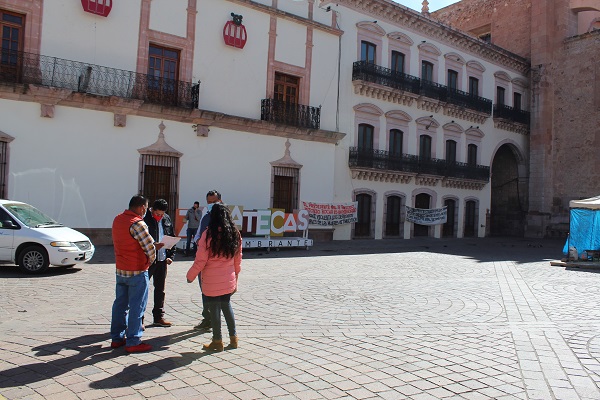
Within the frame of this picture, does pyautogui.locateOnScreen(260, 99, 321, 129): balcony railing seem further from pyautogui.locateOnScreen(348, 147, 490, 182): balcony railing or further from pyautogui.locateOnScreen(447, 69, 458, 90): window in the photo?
pyautogui.locateOnScreen(447, 69, 458, 90): window

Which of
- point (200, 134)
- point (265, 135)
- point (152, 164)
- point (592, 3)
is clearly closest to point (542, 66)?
point (592, 3)

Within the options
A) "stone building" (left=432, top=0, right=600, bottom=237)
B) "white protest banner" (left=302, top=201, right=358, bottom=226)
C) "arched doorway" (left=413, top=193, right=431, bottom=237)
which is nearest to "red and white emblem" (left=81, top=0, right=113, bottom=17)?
"white protest banner" (left=302, top=201, right=358, bottom=226)

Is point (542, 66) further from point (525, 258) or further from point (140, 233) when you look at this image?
point (140, 233)

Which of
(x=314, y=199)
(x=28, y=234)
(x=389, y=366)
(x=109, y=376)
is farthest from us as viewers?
(x=314, y=199)

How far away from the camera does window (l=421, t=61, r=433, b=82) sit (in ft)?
88.0

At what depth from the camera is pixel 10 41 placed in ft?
50.1

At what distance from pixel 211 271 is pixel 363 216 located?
19327mm

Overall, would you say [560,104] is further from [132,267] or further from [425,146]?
[132,267]

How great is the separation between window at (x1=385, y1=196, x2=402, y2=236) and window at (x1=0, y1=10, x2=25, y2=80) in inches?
668

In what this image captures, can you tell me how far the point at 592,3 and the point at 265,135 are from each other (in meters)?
24.1

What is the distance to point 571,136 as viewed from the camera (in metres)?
30.9

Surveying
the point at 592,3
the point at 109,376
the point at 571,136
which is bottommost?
the point at 109,376

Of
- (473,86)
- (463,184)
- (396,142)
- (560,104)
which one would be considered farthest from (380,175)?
(560,104)

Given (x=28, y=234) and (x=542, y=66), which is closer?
(x=28, y=234)
